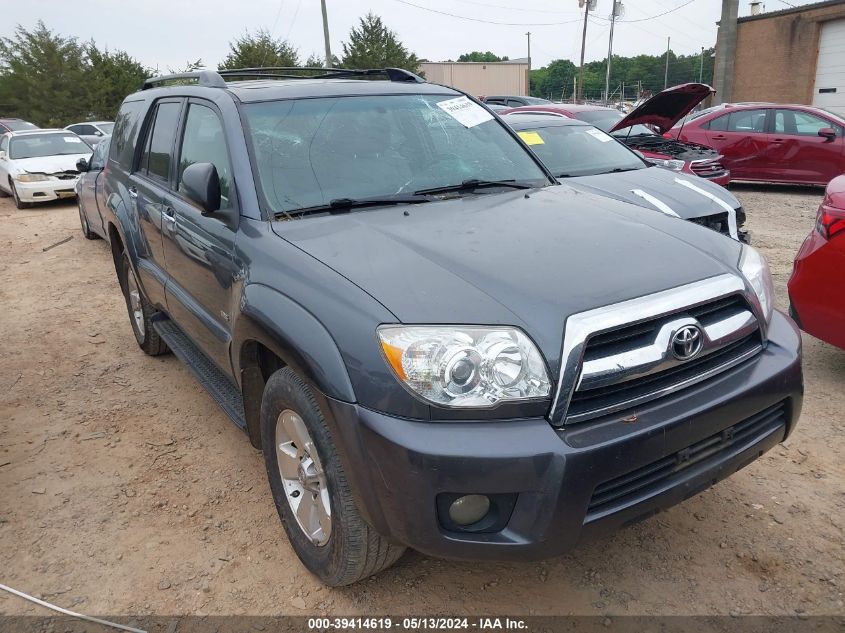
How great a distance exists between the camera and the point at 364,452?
Result: 1.91 metres

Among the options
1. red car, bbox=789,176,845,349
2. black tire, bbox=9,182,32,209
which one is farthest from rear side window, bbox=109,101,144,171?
black tire, bbox=9,182,32,209

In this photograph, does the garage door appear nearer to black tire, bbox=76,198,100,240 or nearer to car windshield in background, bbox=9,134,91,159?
car windshield in background, bbox=9,134,91,159

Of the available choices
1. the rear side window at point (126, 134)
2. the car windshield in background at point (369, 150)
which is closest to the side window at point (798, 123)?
the car windshield in background at point (369, 150)

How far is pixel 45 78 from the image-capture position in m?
33.8

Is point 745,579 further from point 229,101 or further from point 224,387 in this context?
point 229,101

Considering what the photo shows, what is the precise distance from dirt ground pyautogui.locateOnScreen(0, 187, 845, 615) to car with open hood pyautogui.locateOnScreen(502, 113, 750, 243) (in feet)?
5.16

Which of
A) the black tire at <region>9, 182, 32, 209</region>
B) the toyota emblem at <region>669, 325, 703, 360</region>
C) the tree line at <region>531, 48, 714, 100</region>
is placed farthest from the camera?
the tree line at <region>531, 48, 714, 100</region>

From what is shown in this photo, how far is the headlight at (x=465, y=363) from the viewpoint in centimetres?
187

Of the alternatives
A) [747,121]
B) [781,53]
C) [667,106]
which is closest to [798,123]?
[747,121]

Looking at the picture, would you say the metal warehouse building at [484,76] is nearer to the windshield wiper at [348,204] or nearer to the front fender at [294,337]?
the windshield wiper at [348,204]

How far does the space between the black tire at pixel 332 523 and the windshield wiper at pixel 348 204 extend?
27.8 inches

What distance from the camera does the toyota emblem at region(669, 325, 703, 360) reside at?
203cm

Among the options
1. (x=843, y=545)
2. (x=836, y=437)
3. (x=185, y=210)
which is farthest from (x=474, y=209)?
(x=836, y=437)

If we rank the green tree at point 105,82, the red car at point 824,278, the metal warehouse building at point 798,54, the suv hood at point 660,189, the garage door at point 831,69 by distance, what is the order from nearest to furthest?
the red car at point 824,278 → the suv hood at point 660,189 → the garage door at point 831,69 → the metal warehouse building at point 798,54 → the green tree at point 105,82
